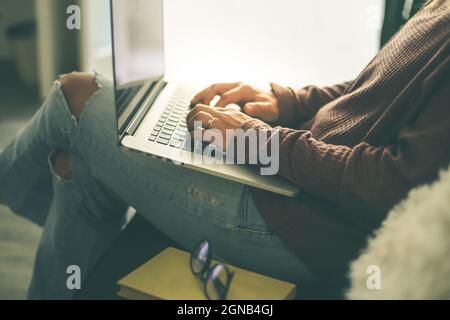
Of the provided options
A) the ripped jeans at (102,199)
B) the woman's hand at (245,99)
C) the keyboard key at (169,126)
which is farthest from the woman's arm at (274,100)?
the ripped jeans at (102,199)

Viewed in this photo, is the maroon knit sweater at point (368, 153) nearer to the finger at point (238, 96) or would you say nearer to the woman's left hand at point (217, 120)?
the woman's left hand at point (217, 120)

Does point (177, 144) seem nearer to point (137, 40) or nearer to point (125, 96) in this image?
point (125, 96)

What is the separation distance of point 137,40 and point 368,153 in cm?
60

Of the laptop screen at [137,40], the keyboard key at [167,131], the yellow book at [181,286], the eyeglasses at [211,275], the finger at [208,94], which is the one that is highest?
the laptop screen at [137,40]

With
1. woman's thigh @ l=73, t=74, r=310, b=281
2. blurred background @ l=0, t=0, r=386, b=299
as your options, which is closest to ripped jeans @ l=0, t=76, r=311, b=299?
woman's thigh @ l=73, t=74, r=310, b=281

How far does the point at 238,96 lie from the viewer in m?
1.10

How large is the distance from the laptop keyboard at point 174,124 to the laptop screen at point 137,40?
10 centimetres

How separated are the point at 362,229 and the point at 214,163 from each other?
25 centimetres

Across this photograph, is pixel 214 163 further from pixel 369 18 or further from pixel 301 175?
pixel 369 18

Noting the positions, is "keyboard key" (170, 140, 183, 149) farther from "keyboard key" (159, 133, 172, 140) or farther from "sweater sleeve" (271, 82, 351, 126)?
"sweater sleeve" (271, 82, 351, 126)

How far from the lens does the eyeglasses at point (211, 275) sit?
703 millimetres

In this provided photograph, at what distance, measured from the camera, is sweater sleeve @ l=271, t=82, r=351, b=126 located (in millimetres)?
1111
